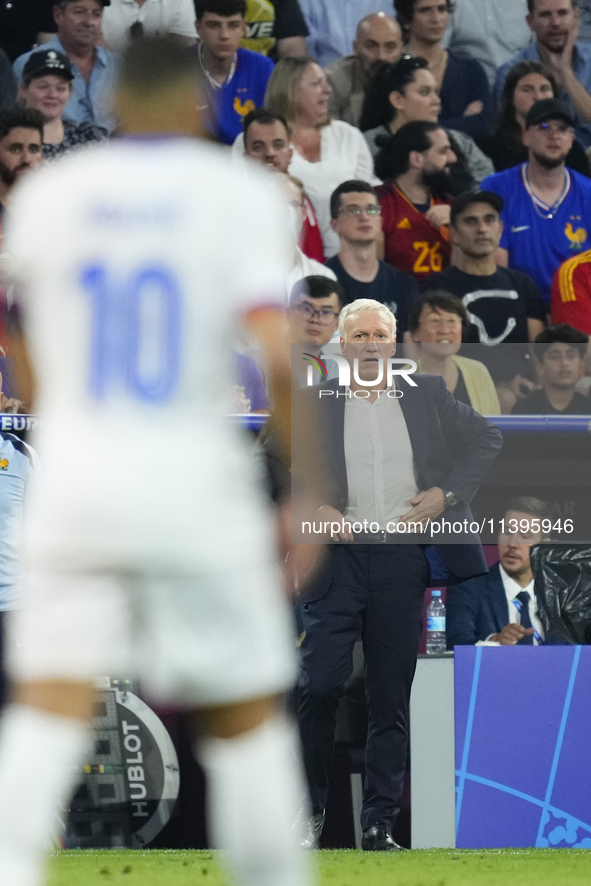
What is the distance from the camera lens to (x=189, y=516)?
6.40 ft

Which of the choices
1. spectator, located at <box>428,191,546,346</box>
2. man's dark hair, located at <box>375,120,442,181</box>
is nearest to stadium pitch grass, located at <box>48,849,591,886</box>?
spectator, located at <box>428,191,546,346</box>

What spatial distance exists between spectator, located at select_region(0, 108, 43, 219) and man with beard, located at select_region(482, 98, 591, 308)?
2.72 metres

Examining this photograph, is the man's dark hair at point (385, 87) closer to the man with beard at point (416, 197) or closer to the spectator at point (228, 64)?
the man with beard at point (416, 197)

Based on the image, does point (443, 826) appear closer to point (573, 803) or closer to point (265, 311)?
point (573, 803)

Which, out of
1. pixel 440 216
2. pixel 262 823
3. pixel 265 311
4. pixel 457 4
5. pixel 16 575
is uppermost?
pixel 457 4

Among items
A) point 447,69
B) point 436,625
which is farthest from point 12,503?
point 447,69

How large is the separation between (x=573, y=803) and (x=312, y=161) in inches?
165

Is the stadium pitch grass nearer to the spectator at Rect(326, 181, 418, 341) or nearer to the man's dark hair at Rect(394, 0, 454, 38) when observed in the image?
the spectator at Rect(326, 181, 418, 341)

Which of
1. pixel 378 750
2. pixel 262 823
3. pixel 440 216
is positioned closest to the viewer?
pixel 262 823

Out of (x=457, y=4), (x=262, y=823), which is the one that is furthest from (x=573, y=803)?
(x=457, y=4)

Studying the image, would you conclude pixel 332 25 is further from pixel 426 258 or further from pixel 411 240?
pixel 426 258

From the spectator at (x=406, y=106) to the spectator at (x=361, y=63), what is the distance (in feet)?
0.28

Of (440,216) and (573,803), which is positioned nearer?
(573,803)

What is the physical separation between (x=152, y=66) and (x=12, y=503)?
301 cm
